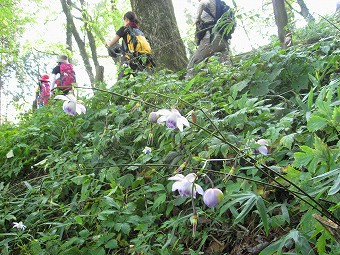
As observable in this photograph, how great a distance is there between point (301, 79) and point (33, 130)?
2.84 metres

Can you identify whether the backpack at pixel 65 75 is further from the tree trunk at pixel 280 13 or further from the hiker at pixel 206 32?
the tree trunk at pixel 280 13

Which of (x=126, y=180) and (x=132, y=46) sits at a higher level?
(x=132, y=46)

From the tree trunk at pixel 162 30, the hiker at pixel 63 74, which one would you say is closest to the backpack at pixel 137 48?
the tree trunk at pixel 162 30

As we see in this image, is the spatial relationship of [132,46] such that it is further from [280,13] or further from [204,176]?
[204,176]

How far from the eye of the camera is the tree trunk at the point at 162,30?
5832mm

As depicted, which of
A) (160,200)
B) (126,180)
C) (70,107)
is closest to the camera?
(70,107)

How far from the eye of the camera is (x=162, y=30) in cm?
595

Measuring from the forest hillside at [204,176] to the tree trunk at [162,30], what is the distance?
7.32 feet

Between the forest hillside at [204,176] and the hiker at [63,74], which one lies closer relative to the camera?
the forest hillside at [204,176]

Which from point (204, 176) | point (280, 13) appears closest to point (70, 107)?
point (204, 176)

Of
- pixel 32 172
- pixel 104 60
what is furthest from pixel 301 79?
pixel 104 60

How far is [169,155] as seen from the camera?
2.33 metres

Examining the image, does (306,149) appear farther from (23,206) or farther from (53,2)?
(53,2)

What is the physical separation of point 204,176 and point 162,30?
5135 millimetres
